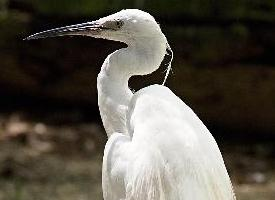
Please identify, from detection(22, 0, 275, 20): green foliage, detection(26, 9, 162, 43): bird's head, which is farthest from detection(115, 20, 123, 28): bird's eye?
detection(22, 0, 275, 20): green foliage

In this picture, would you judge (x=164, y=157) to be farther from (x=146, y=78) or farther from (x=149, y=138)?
(x=146, y=78)

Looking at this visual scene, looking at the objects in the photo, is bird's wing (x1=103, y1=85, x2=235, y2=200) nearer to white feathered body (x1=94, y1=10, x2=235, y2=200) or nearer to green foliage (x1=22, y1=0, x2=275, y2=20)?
white feathered body (x1=94, y1=10, x2=235, y2=200)

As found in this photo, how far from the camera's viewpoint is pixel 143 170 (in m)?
2.82

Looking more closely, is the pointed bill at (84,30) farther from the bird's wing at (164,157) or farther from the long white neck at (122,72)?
the bird's wing at (164,157)

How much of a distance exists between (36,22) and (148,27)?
3.26 metres

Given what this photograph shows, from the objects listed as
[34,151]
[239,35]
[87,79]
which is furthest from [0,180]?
[239,35]

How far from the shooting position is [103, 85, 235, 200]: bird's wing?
279cm

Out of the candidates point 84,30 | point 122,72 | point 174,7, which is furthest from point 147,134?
point 174,7

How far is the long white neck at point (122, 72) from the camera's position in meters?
3.09

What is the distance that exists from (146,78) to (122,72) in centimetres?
307

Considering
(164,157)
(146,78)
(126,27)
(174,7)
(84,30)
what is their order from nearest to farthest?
(164,157)
(126,27)
(84,30)
(174,7)
(146,78)

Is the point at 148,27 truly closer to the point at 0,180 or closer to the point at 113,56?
the point at 113,56

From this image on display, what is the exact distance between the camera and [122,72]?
316cm

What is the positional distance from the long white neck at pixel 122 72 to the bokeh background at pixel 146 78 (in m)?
2.49
